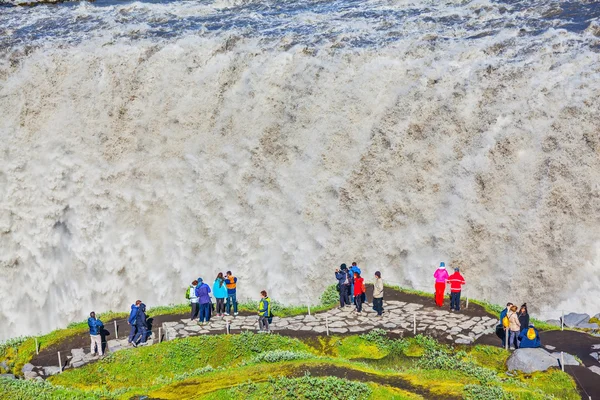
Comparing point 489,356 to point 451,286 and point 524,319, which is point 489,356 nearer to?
point 524,319

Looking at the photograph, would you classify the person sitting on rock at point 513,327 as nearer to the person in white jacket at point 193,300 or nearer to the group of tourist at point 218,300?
the group of tourist at point 218,300

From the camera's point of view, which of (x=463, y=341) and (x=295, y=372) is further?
(x=463, y=341)

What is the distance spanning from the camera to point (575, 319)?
27703 mm

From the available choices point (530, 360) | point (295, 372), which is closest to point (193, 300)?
point (295, 372)

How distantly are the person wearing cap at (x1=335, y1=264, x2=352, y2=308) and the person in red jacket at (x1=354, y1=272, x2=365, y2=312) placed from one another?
2.07 ft

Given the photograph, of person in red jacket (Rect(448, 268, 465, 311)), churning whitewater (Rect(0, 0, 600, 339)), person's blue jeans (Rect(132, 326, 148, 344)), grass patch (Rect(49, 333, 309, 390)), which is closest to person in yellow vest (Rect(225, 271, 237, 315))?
grass patch (Rect(49, 333, 309, 390))

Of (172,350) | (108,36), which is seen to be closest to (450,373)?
(172,350)

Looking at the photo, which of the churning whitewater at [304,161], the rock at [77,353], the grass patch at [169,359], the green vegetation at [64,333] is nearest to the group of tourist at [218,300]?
the green vegetation at [64,333]

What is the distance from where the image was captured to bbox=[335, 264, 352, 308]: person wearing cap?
29.0m

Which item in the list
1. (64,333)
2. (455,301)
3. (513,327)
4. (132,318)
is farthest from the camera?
(64,333)

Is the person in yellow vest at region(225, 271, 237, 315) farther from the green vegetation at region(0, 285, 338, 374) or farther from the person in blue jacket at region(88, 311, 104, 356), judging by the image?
the person in blue jacket at region(88, 311, 104, 356)

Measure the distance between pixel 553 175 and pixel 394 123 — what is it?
24.4 ft

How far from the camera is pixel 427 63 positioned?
3694 centimetres

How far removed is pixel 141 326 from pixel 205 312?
8.24 ft
